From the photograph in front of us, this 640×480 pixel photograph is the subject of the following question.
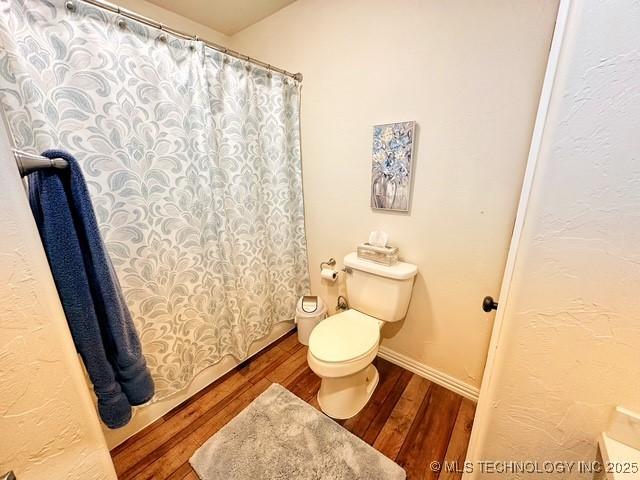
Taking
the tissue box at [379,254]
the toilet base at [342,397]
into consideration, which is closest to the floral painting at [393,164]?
the tissue box at [379,254]

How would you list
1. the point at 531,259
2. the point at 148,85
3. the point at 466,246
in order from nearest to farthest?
the point at 531,259 < the point at 148,85 < the point at 466,246

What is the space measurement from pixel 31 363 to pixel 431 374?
5.70ft

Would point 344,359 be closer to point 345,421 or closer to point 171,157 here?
point 345,421

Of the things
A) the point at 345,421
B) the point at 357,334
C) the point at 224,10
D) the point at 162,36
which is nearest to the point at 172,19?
the point at 224,10

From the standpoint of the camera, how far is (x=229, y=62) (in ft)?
4.27

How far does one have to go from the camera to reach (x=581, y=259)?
0.47 m

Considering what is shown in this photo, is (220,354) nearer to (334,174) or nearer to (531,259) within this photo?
(334,174)

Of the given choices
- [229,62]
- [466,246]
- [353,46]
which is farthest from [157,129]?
[466,246]

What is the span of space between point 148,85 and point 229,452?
169 centimetres

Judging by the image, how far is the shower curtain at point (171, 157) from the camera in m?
0.85

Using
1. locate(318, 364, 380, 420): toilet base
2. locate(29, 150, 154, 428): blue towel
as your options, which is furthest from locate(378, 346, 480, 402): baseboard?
locate(29, 150, 154, 428): blue towel

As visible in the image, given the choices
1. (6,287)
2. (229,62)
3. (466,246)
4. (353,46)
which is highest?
(353,46)

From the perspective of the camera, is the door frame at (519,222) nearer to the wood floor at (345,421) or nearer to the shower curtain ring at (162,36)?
the wood floor at (345,421)

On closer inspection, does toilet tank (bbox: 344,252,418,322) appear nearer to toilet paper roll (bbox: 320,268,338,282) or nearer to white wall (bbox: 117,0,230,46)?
toilet paper roll (bbox: 320,268,338,282)
